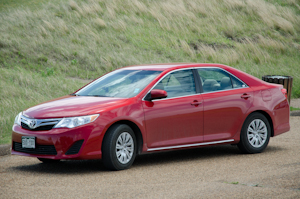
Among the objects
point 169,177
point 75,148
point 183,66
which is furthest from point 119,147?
point 183,66

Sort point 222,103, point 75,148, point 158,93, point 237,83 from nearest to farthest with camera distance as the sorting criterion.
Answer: point 75,148
point 158,93
point 222,103
point 237,83

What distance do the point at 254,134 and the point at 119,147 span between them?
9.01 ft

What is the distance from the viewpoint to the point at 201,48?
2503 centimetres

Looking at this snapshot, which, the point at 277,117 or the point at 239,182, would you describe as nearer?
the point at 239,182

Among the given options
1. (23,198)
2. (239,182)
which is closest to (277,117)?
(239,182)

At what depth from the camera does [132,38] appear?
25.3m

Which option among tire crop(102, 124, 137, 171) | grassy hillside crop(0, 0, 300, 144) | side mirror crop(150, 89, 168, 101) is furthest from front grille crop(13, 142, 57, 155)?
grassy hillside crop(0, 0, 300, 144)

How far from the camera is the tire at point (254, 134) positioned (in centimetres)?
838

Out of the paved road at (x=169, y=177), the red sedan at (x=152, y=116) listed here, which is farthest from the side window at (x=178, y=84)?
the paved road at (x=169, y=177)

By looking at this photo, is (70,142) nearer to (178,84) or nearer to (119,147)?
(119,147)

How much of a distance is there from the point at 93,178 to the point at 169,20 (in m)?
23.0

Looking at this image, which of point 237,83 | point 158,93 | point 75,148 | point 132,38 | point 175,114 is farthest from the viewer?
point 132,38

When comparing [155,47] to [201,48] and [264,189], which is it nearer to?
[201,48]

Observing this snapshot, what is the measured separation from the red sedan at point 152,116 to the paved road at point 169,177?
0.31 m
